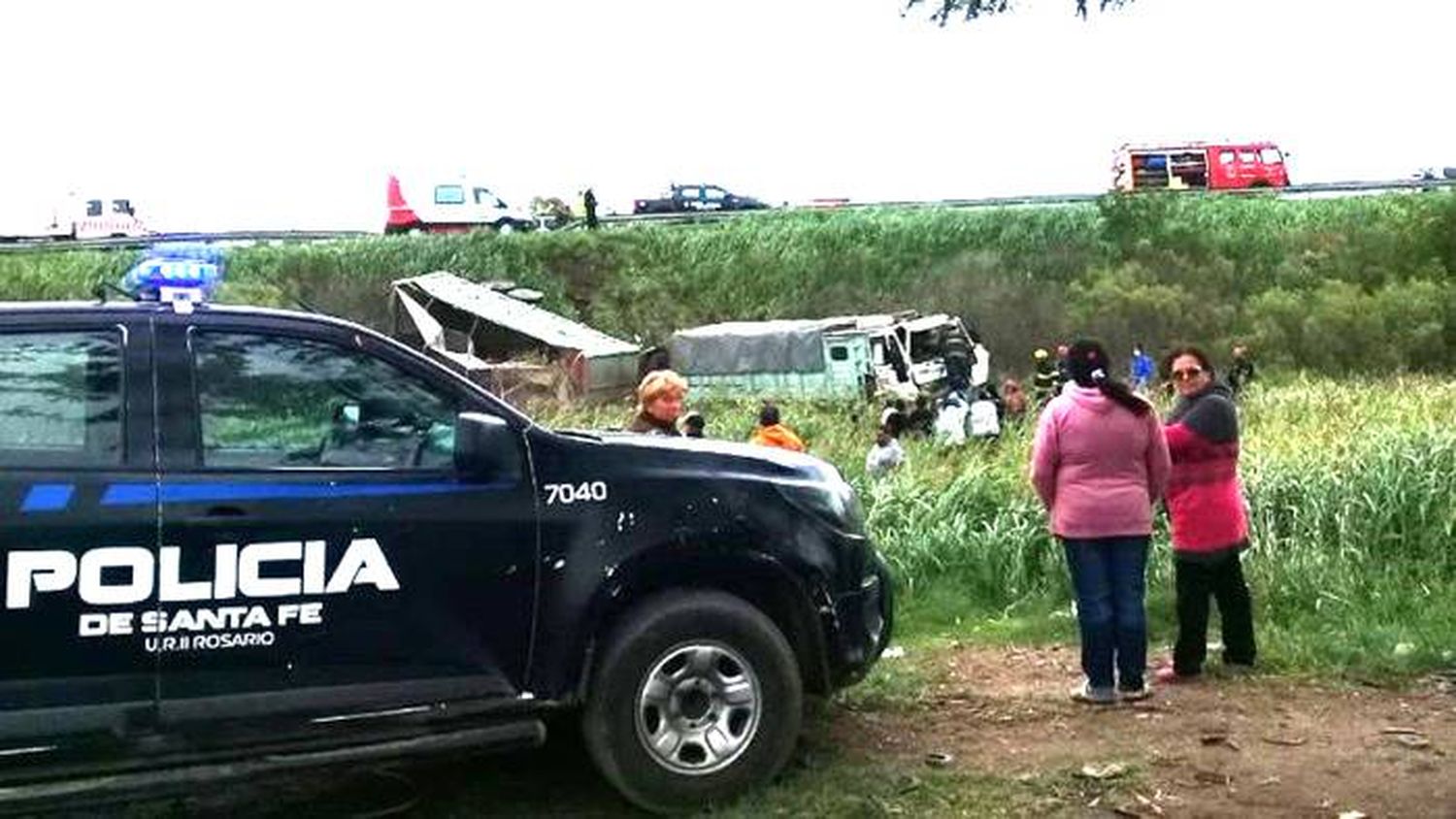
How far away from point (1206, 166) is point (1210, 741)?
43363 millimetres

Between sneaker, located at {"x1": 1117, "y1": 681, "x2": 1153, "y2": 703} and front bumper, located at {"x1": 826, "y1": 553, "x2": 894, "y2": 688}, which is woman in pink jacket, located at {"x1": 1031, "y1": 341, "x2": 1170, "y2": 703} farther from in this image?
front bumper, located at {"x1": 826, "y1": 553, "x2": 894, "y2": 688}

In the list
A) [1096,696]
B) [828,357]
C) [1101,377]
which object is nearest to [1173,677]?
[1096,696]

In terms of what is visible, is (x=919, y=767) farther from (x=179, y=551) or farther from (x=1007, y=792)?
(x=179, y=551)

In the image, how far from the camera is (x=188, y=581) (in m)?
4.70

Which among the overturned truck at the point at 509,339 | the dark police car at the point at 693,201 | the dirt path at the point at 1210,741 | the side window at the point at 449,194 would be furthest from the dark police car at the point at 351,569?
the dark police car at the point at 693,201

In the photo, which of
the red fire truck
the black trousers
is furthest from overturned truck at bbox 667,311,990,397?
the black trousers

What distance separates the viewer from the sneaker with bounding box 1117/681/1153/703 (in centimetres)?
684

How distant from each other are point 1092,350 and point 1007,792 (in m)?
2.05

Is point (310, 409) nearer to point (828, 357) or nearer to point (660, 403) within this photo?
point (660, 403)

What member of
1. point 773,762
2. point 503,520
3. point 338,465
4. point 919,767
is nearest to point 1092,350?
point 919,767

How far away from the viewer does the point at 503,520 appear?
510 cm

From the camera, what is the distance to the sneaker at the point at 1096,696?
6.81 m

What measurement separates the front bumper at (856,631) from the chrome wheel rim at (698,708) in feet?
1.21

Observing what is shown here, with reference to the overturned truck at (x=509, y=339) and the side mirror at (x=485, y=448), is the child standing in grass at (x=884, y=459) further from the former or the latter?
the overturned truck at (x=509, y=339)
